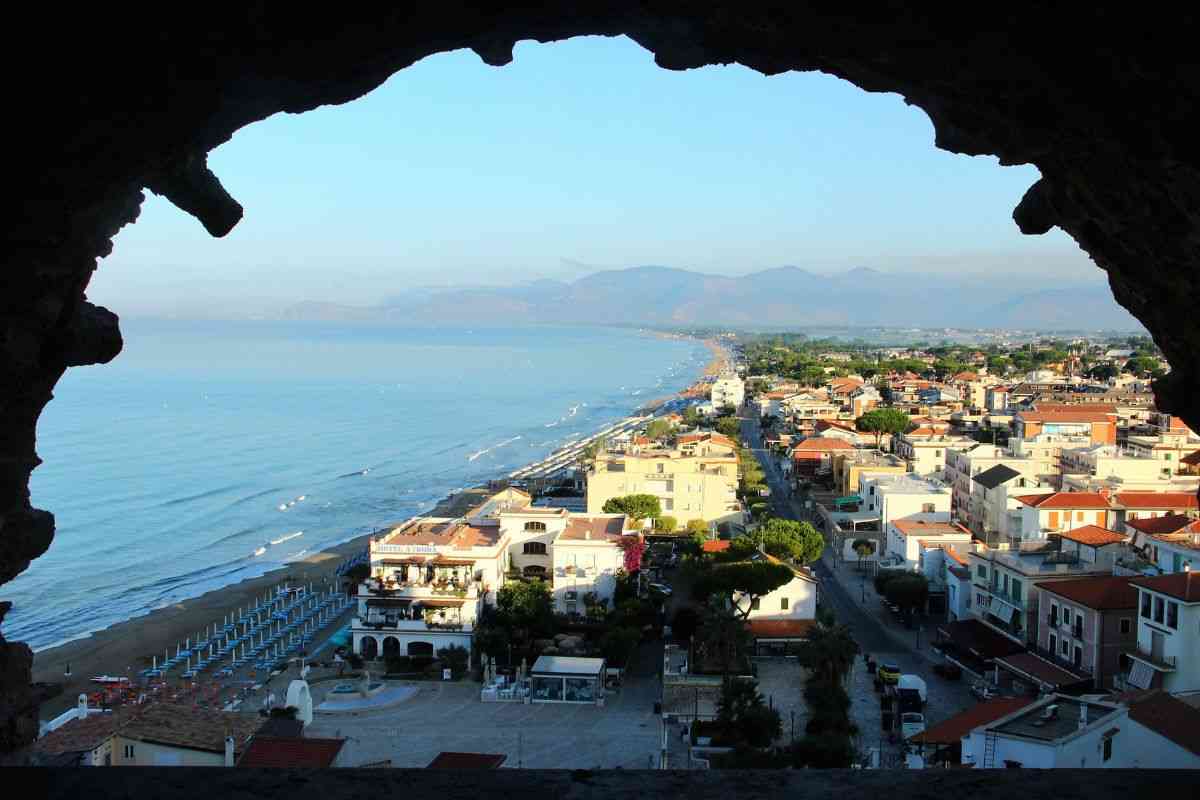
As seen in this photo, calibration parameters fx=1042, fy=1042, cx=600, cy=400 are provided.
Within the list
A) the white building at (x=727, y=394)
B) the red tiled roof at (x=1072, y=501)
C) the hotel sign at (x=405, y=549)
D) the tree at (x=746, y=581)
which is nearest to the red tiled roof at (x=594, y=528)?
the hotel sign at (x=405, y=549)

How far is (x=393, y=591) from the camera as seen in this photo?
28906mm

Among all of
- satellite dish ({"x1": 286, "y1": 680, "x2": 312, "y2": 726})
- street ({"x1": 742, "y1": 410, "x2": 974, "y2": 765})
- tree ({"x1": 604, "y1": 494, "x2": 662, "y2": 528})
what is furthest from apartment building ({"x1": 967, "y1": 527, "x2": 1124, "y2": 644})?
satellite dish ({"x1": 286, "y1": 680, "x2": 312, "y2": 726})

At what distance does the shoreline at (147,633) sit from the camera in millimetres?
28609

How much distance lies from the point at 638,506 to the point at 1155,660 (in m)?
21.4

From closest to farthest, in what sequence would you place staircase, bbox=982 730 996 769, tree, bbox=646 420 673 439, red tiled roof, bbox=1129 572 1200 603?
staircase, bbox=982 730 996 769 < red tiled roof, bbox=1129 572 1200 603 < tree, bbox=646 420 673 439

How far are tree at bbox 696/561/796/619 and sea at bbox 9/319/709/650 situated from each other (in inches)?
827

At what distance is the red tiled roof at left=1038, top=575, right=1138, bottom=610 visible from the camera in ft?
77.1

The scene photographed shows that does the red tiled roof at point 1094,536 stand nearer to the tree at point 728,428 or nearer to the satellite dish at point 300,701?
the satellite dish at point 300,701

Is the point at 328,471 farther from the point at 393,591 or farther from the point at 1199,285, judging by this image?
the point at 1199,285

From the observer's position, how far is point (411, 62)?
389 centimetres

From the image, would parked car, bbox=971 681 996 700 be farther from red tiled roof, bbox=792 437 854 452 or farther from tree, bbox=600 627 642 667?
red tiled roof, bbox=792 437 854 452

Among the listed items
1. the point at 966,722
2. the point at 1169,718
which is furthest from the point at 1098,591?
the point at 1169,718

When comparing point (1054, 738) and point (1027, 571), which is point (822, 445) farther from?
point (1054, 738)

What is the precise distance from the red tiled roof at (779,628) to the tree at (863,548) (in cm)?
1023
